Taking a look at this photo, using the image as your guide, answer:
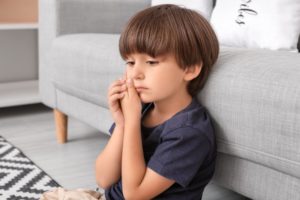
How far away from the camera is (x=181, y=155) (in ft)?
2.84

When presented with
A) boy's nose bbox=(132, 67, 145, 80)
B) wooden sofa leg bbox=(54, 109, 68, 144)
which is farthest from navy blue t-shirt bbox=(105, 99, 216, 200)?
wooden sofa leg bbox=(54, 109, 68, 144)

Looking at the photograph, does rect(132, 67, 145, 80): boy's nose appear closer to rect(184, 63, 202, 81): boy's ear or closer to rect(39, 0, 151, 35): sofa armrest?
rect(184, 63, 202, 81): boy's ear

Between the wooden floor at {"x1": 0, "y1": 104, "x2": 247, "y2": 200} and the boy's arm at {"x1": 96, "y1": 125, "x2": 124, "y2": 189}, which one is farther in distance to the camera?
the wooden floor at {"x1": 0, "y1": 104, "x2": 247, "y2": 200}

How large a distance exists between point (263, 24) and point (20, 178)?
34.0 inches

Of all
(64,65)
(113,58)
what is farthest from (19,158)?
(113,58)

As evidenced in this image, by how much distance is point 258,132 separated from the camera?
0.89 meters

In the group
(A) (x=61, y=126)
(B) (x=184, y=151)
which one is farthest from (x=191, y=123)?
(A) (x=61, y=126)

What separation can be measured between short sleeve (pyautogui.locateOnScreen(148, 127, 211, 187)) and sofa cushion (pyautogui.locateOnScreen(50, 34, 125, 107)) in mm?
441

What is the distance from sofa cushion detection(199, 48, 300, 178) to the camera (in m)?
0.84

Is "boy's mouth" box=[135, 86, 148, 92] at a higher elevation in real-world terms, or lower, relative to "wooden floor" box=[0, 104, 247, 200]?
higher

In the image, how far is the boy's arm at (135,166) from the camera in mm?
884

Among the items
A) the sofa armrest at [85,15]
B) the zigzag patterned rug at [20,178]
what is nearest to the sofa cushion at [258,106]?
the zigzag patterned rug at [20,178]

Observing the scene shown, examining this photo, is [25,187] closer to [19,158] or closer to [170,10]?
[19,158]

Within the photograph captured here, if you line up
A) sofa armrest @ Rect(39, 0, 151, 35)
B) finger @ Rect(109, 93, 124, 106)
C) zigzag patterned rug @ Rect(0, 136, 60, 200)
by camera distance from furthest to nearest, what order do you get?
sofa armrest @ Rect(39, 0, 151, 35) < zigzag patterned rug @ Rect(0, 136, 60, 200) < finger @ Rect(109, 93, 124, 106)
